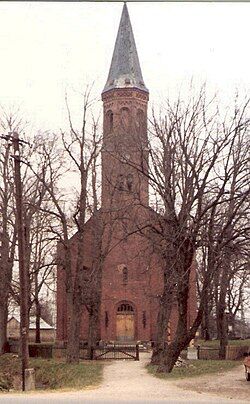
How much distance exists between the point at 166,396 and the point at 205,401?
4.57 ft

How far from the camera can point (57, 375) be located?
73.1 ft

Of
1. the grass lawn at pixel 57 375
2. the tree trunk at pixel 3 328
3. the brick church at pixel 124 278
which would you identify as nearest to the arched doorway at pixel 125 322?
the brick church at pixel 124 278

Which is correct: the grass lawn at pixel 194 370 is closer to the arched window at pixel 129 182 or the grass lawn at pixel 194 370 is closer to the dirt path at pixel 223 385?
the dirt path at pixel 223 385

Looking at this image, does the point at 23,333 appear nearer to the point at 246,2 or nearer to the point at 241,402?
the point at 241,402

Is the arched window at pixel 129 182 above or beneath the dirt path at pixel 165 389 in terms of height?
above

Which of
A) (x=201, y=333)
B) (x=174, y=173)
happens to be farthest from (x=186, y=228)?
(x=201, y=333)

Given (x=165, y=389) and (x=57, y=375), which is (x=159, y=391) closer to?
(x=165, y=389)

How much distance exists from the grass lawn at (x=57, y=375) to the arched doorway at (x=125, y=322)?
15.8m

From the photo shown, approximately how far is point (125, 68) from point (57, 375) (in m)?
27.6

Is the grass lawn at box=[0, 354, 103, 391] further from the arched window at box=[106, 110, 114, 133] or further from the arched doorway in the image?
the arched window at box=[106, 110, 114, 133]

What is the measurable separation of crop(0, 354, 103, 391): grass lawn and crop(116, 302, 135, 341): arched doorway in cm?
1583

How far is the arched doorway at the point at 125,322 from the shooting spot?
43094mm

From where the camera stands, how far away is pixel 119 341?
42.5 m

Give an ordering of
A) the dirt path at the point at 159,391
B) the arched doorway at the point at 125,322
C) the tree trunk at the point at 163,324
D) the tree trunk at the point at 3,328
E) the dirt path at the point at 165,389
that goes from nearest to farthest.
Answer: the dirt path at the point at 159,391 < the dirt path at the point at 165,389 < the tree trunk at the point at 163,324 < the tree trunk at the point at 3,328 < the arched doorway at the point at 125,322
